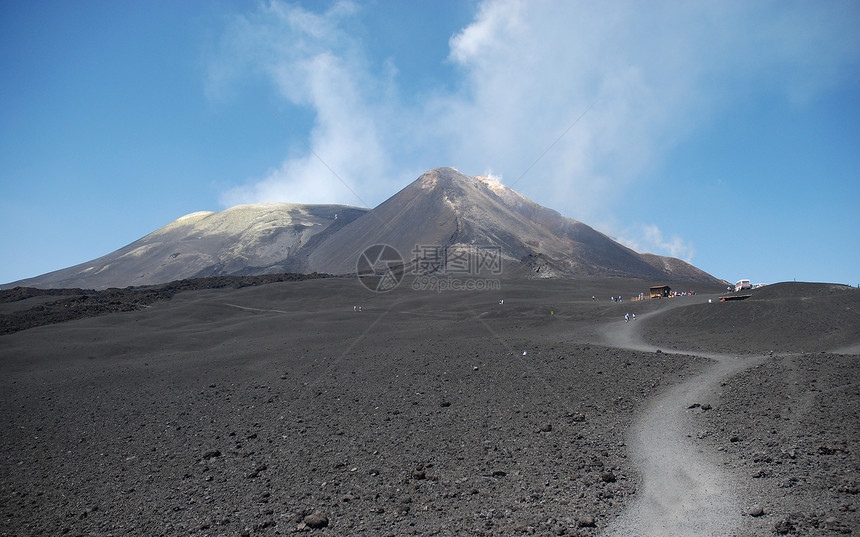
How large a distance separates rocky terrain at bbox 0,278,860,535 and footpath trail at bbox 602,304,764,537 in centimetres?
10

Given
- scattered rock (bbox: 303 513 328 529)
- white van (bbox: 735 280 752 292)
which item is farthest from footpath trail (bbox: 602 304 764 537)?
white van (bbox: 735 280 752 292)

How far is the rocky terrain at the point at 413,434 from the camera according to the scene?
629 centimetres

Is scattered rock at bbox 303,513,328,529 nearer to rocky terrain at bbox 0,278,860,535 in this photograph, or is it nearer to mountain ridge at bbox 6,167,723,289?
rocky terrain at bbox 0,278,860,535

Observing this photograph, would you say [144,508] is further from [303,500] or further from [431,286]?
[431,286]

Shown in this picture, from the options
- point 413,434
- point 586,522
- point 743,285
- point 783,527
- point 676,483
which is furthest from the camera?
point 743,285

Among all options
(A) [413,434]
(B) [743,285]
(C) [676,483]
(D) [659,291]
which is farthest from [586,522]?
(B) [743,285]

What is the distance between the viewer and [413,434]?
930 cm

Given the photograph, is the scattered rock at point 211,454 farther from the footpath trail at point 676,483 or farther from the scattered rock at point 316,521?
the footpath trail at point 676,483

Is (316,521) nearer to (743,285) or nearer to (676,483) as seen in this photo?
(676,483)

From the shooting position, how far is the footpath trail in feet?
18.5

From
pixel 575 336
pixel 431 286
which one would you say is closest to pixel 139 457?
pixel 575 336

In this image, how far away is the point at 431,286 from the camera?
161ft

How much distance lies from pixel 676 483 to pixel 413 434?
4.52 metres

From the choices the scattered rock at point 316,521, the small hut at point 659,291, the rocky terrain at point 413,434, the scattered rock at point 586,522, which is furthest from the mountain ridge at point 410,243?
the scattered rock at point 316,521
